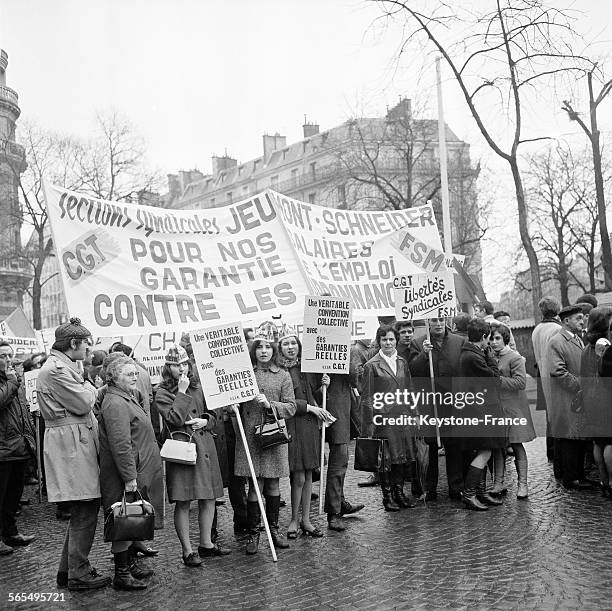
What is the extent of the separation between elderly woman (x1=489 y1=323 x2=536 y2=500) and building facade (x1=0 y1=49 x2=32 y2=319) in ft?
97.8

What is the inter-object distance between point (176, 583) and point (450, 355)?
157 inches

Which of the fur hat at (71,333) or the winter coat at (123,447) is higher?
the fur hat at (71,333)

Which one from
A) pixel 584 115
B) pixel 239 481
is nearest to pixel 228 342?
pixel 239 481

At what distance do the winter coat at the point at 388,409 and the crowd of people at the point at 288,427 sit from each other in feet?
0.04

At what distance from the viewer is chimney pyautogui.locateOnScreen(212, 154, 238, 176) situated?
8756cm

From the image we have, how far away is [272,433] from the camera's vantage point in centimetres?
707

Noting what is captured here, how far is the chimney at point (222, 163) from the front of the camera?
287 feet

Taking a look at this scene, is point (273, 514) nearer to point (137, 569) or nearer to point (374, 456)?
point (137, 569)

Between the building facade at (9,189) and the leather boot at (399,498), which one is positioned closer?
the leather boot at (399,498)

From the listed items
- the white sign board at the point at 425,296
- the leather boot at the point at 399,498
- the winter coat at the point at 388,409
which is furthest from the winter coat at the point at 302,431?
the white sign board at the point at 425,296

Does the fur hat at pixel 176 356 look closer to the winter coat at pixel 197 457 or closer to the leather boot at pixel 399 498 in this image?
the winter coat at pixel 197 457

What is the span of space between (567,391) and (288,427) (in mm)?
3288

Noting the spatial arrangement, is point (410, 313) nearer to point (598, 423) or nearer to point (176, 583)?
point (598, 423)

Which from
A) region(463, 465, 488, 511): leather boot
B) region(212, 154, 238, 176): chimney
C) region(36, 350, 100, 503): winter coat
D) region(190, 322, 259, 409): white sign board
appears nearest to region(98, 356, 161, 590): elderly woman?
region(36, 350, 100, 503): winter coat
